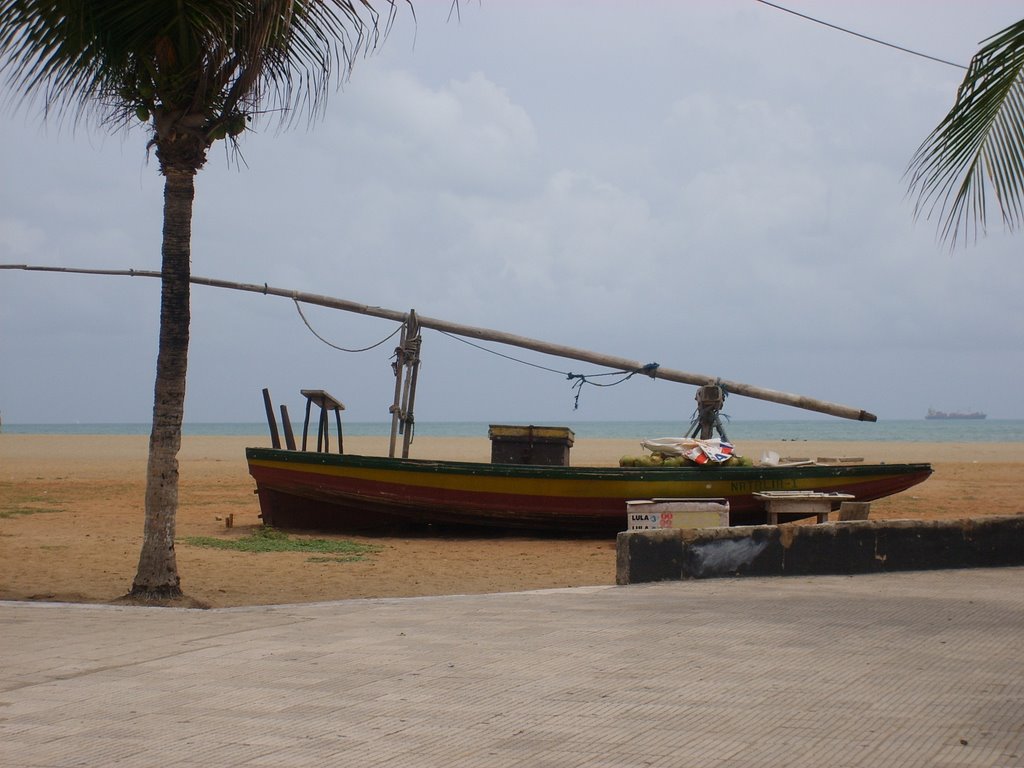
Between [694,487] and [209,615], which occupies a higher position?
[694,487]

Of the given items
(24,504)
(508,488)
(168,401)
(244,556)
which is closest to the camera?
(168,401)

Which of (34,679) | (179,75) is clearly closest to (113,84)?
(179,75)

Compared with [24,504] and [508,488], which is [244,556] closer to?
[508,488]

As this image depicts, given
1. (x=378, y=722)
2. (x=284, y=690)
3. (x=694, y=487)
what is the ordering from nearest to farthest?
(x=378, y=722), (x=284, y=690), (x=694, y=487)

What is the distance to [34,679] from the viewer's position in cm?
495

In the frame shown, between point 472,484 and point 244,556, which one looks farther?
point 472,484

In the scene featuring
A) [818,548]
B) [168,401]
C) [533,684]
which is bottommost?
[533,684]

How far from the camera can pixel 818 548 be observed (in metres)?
8.47

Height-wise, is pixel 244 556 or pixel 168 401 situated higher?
pixel 168 401

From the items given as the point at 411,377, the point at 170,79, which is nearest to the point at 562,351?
the point at 411,377

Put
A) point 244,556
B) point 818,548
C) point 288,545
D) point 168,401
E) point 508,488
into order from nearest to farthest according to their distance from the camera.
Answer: point 168,401 → point 818,548 → point 244,556 → point 288,545 → point 508,488

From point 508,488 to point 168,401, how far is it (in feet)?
20.8

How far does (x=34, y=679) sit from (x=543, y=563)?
7.45 metres

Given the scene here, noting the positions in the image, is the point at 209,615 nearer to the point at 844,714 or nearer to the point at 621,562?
the point at 621,562
